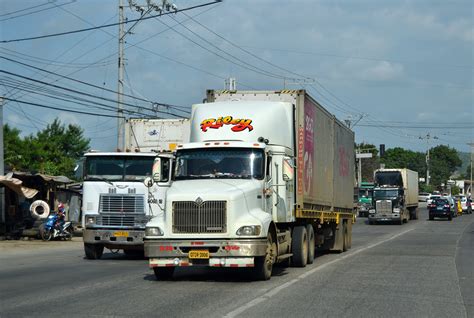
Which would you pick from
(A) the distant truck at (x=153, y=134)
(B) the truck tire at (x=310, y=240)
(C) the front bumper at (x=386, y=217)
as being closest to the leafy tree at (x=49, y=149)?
(C) the front bumper at (x=386, y=217)

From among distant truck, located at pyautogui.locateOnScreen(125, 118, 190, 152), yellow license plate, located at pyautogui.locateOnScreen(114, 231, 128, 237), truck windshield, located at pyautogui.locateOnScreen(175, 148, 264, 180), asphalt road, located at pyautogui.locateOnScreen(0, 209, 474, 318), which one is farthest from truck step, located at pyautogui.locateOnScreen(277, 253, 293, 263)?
distant truck, located at pyautogui.locateOnScreen(125, 118, 190, 152)

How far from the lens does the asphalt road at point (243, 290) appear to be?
10.8 meters

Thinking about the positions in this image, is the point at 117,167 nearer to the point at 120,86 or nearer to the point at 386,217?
the point at 120,86

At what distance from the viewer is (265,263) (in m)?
14.4

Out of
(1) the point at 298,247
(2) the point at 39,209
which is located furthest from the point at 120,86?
(1) the point at 298,247

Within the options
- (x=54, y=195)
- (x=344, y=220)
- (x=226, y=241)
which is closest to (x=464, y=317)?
(x=226, y=241)

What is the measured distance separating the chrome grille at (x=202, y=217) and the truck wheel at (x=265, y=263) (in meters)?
1.12

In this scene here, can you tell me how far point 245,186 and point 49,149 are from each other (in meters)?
60.4

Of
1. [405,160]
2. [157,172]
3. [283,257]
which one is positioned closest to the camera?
[157,172]

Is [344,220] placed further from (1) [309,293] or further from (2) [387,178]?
(2) [387,178]

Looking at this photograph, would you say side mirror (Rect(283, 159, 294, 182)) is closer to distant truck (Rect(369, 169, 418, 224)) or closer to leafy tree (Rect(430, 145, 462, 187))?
distant truck (Rect(369, 169, 418, 224))

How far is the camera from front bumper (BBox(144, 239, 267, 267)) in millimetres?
13625

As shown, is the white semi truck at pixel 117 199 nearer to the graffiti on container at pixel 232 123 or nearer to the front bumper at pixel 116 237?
the front bumper at pixel 116 237

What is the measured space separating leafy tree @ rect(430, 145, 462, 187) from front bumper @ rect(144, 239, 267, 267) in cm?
15294
